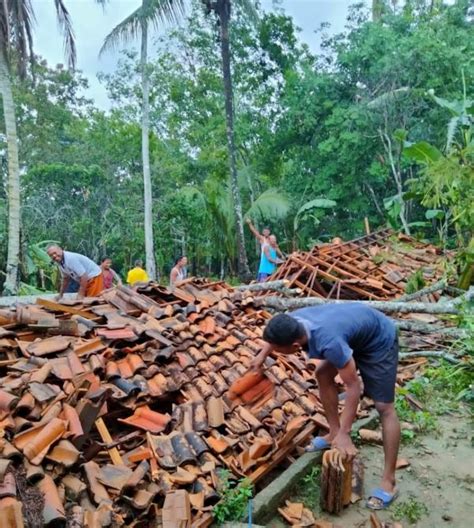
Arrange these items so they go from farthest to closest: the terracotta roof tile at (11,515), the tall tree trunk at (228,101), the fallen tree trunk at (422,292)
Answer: the tall tree trunk at (228,101), the fallen tree trunk at (422,292), the terracotta roof tile at (11,515)

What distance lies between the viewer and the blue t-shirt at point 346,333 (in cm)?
284

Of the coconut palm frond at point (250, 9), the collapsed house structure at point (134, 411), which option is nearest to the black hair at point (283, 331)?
the collapsed house structure at point (134, 411)

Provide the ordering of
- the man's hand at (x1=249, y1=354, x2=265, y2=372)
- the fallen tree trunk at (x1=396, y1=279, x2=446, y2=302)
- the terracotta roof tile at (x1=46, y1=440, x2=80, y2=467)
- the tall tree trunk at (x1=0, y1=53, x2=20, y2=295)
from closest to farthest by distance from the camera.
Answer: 1. the terracotta roof tile at (x1=46, y1=440, x2=80, y2=467)
2. the man's hand at (x1=249, y1=354, x2=265, y2=372)
3. the fallen tree trunk at (x1=396, y1=279, x2=446, y2=302)
4. the tall tree trunk at (x1=0, y1=53, x2=20, y2=295)

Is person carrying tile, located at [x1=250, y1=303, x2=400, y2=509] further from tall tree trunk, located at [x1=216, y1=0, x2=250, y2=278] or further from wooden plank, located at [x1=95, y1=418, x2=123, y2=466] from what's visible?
tall tree trunk, located at [x1=216, y1=0, x2=250, y2=278]

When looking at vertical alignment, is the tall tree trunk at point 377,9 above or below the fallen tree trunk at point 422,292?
above

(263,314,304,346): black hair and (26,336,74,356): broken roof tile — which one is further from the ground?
(263,314,304,346): black hair

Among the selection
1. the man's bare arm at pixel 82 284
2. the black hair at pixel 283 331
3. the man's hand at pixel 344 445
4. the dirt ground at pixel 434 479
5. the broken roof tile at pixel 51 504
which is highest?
the black hair at pixel 283 331

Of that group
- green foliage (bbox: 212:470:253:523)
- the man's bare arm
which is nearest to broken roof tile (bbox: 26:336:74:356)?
green foliage (bbox: 212:470:253:523)

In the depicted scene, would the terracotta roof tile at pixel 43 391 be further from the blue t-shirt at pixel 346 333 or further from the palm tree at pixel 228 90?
the palm tree at pixel 228 90

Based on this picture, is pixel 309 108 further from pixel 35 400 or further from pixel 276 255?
pixel 35 400

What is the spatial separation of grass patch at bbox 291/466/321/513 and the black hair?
117 centimetres

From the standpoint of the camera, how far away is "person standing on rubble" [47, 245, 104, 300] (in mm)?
6199

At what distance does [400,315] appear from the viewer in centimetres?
726

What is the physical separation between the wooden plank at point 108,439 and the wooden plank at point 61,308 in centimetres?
160
